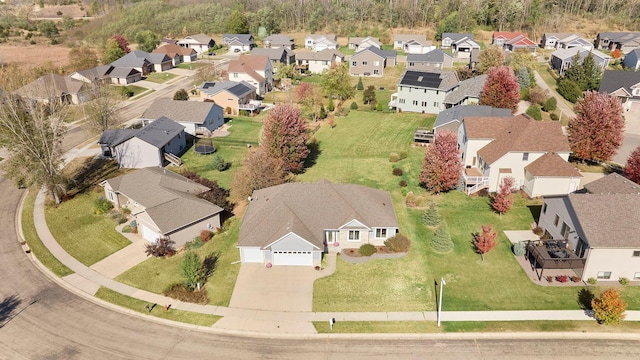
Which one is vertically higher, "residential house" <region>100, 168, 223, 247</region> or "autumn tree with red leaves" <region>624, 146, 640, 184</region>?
"autumn tree with red leaves" <region>624, 146, 640, 184</region>

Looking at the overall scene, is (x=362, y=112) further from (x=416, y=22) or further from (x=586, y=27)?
(x=586, y=27)

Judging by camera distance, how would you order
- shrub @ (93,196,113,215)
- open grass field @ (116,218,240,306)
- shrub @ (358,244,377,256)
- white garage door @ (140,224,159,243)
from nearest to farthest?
open grass field @ (116,218,240,306)
shrub @ (358,244,377,256)
white garage door @ (140,224,159,243)
shrub @ (93,196,113,215)

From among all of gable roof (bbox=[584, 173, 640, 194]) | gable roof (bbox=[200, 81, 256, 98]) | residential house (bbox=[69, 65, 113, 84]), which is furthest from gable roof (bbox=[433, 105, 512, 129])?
residential house (bbox=[69, 65, 113, 84])

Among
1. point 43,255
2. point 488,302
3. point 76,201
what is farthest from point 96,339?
point 488,302

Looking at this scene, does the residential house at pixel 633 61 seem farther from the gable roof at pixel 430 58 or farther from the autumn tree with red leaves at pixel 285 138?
the autumn tree with red leaves at pixel 285 138

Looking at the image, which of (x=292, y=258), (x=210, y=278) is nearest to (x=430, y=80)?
(x=292, y=258)

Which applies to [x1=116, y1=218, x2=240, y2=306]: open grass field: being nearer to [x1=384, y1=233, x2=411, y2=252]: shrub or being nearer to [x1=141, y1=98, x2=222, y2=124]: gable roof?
[x1=384, y1=233, x2=411, y2=252]: shrub
